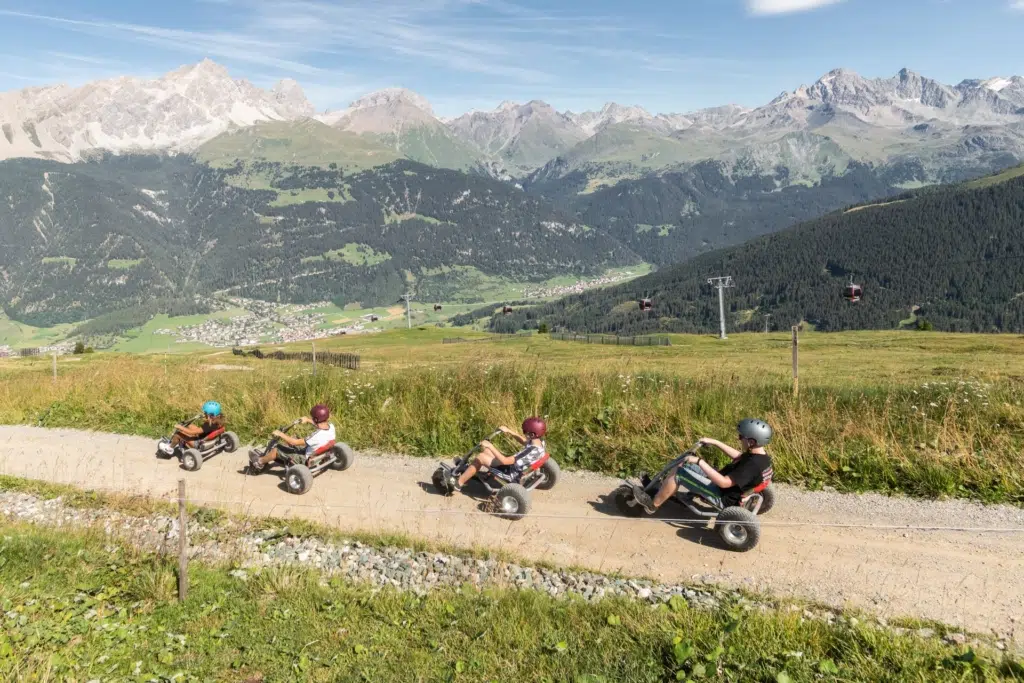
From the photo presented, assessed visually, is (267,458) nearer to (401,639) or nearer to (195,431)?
(195,431)

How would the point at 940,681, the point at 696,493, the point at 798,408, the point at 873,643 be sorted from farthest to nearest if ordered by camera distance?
the point at 798,408 → the point at 696,493 → the point at 873,643 → the point at 940,681

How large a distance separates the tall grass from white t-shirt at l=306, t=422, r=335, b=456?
5.72 ft

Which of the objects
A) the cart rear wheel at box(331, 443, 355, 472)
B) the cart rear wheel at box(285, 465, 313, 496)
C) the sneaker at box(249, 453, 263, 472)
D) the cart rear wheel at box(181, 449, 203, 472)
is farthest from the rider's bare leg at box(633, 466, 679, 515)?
the cart rear wheel at box(181, 449, 203, 472)

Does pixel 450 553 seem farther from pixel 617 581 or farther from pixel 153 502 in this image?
pixel 153 502

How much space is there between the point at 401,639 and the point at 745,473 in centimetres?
578

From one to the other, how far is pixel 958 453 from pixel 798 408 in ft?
10.5

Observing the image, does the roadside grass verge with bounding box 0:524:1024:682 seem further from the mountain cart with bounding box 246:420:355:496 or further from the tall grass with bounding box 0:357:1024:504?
the tall grass with bounding box 0:357:1024:504

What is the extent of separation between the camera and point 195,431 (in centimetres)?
1409

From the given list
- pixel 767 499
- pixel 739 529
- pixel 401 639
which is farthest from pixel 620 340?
pixel 401 639

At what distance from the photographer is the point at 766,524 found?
8.86m

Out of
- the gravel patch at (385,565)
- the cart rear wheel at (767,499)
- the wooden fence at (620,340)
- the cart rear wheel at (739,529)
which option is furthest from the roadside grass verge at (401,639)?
the wooden fence at (620,340)

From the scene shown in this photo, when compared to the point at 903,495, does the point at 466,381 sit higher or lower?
higher

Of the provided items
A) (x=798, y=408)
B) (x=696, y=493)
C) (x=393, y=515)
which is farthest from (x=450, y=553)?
(x=798, y=408)

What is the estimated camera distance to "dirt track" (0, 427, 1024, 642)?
7.39m
